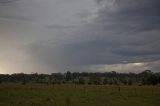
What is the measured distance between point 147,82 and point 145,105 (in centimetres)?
8569

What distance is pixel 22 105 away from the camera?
3041 centimetres

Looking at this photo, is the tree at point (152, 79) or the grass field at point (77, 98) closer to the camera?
the grass field at point (77, 98)

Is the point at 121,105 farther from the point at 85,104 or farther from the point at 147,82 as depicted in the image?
the point at 147,82

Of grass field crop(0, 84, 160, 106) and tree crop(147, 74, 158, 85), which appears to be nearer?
grass field crop(0, 84, 160, 106)

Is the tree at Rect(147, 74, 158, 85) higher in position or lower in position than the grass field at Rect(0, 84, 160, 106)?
higher

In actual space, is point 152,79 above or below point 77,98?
above

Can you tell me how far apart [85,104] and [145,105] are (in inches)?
287

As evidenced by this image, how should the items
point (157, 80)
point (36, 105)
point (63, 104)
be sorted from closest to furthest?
point (36, 105)
point (63, 104)
point (157, 80)

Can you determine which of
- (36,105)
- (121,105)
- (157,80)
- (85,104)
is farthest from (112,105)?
(157,80)

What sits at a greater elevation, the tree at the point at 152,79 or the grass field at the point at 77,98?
the tree at the point at 152,79

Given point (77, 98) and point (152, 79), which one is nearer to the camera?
point (77, 98)

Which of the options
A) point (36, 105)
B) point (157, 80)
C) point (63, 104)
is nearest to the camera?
point (36, 105)

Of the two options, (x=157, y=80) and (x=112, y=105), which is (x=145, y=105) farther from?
(x=157, y=80)

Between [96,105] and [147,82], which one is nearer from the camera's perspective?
[96,105]
